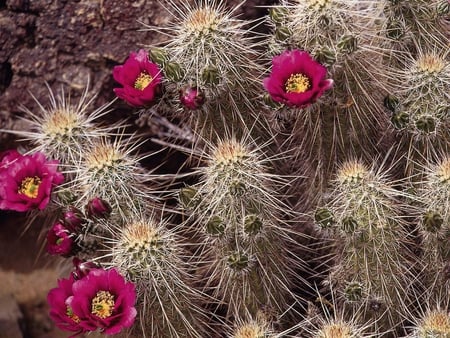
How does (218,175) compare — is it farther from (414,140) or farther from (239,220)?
(414,140)

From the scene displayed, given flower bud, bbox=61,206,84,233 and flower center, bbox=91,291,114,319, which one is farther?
flower bud, bbox=61,206,84,233

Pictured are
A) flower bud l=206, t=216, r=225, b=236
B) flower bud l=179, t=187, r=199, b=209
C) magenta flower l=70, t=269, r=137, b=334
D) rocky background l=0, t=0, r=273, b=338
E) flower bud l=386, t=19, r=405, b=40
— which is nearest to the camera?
magenta flower l=70, t=269, r=137, b=334

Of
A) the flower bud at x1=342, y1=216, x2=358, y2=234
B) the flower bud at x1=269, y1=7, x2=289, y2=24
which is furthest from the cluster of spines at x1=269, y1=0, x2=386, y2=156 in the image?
the flower bud at x1=342, y1=216, x2=358, y2=234

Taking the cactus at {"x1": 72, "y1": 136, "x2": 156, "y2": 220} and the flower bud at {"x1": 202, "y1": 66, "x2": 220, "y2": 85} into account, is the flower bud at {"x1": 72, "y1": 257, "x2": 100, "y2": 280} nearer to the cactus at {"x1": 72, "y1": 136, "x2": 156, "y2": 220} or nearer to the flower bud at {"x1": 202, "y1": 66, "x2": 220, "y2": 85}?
the cactus at {"x1": 72, "y1": 136, "x2": 156, "y2": 220}

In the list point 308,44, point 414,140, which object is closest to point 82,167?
point 308,44

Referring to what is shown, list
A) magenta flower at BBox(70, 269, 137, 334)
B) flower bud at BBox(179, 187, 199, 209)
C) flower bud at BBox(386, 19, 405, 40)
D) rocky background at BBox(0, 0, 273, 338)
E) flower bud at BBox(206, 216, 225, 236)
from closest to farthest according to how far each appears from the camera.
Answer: magenta flower at BBox(70, 269, 137, 334), flower bud at BBox(206, 216, 225, 236), flower bud at BBox(179, 187, 199, 209), flower bud at BBox(386, 19, 405, 40), rocky background at BBox(0, 0, 273, 338)

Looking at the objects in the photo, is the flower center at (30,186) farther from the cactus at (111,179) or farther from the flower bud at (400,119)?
the flower bud at (400,119)
